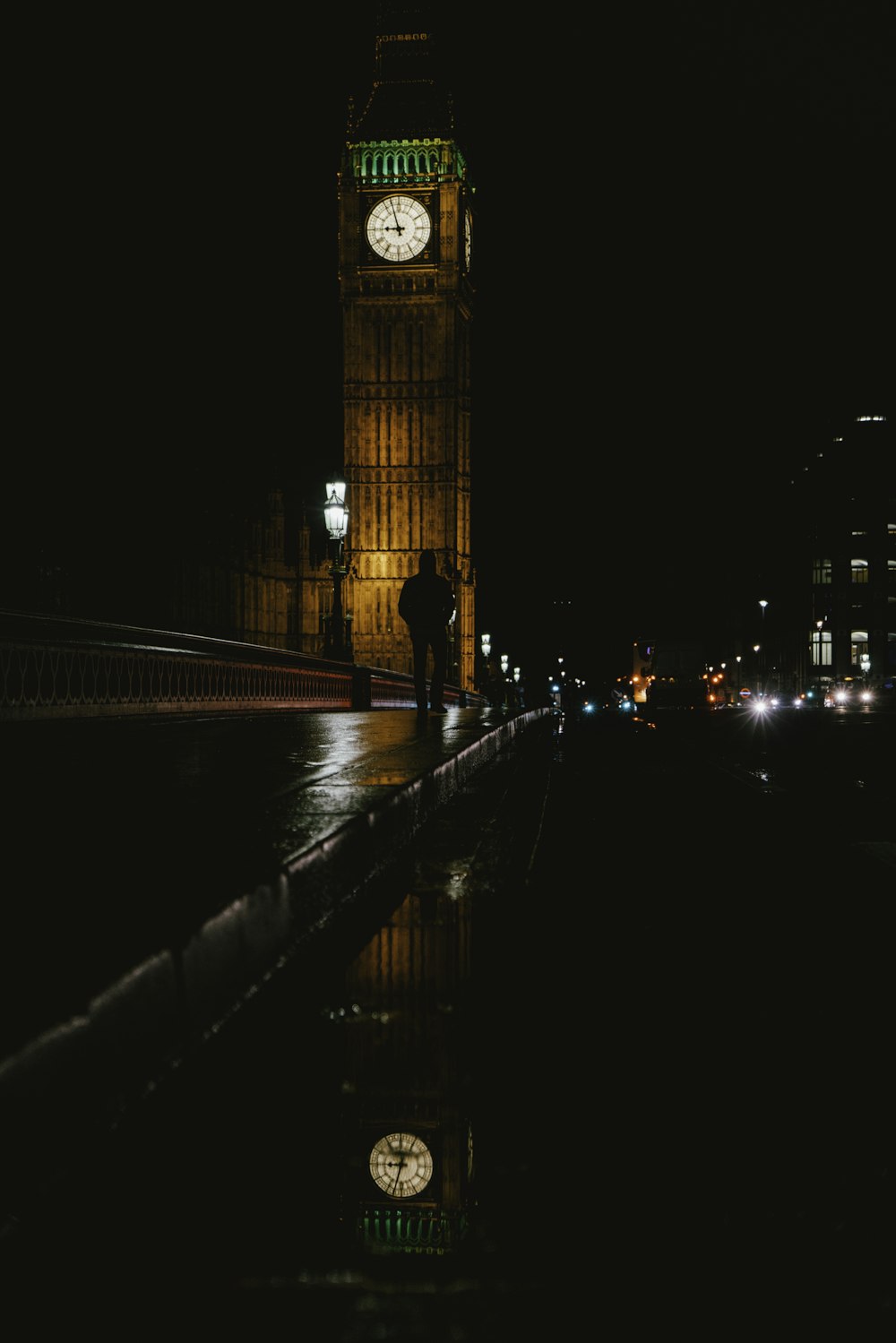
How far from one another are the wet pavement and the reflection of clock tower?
7950 cm

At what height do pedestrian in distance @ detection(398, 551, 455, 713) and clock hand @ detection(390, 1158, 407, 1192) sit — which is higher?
pedestrian in distance @ detection(398, 551, 455, 713)

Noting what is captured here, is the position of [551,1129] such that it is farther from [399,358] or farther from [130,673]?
[399,358]

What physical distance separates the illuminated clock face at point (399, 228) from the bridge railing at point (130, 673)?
6530cm

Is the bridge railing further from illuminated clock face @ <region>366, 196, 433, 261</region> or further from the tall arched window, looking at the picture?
the tall arched window

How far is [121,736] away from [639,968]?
27.9 ft

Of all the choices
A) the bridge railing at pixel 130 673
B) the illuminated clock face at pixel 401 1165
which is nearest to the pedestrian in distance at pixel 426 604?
the bridge railing at pixel 130 673

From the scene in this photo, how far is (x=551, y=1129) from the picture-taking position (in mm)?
2363

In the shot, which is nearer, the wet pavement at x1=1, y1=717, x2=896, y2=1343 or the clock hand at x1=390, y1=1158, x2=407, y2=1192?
the wet pavement at x1=1, y1=717, x2=896, y2=1343

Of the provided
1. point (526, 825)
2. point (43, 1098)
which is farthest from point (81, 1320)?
point (526, 825)

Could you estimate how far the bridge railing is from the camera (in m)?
12.6

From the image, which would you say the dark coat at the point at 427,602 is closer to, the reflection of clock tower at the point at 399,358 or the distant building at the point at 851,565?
the reflection of clock tower at the point at 399,358

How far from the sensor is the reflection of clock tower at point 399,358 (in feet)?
279

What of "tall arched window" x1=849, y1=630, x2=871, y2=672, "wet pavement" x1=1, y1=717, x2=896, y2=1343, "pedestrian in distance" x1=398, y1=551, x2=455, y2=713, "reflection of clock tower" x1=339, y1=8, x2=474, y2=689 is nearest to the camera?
"wet pavement" x1=1, y1=717, x2=896, y2=1343

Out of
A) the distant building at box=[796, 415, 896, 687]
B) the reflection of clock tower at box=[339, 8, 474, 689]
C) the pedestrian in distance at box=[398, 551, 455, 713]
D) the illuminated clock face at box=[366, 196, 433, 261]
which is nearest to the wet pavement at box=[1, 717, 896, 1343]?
the pedestrian in distance at box=[398, 551, 455, 713]
